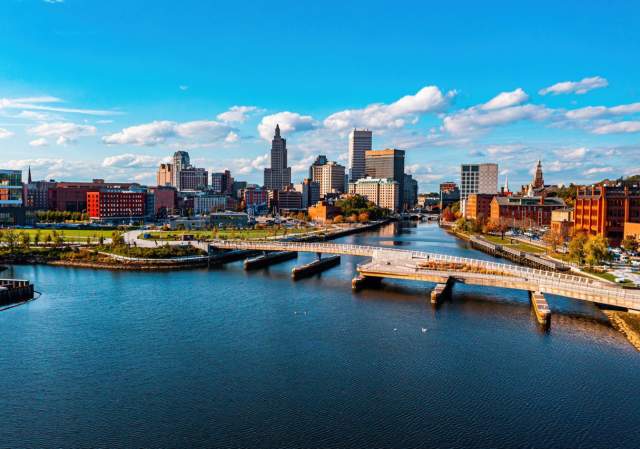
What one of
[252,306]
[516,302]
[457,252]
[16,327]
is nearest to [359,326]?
[252,306]

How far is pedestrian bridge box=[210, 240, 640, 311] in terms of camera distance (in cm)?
4312

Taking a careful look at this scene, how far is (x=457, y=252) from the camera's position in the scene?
9450 centimetres

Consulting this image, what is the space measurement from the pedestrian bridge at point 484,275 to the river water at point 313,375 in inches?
72.1

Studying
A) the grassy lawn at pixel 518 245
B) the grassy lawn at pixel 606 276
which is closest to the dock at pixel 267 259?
the grassy lawn at pixel 518 245

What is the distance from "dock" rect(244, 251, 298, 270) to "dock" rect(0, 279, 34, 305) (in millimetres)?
27374

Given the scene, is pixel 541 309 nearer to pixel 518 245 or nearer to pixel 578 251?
pixel 578 251

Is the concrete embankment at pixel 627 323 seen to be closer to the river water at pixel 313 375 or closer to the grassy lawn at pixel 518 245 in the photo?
the river water at pixel 313 375

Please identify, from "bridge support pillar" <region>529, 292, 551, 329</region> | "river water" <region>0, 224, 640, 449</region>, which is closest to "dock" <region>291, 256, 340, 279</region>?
"river water" <region>0, 224, 640, 449</region>

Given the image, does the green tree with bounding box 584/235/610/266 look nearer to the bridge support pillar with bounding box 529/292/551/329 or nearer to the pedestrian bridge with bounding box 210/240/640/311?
the pedestrian bridge with bounding box 210/240/640/311

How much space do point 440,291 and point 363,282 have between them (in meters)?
10.6

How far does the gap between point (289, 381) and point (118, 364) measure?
10.6m

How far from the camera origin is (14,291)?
49.0 metres

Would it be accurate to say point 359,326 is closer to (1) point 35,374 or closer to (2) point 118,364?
(2) point 118,364

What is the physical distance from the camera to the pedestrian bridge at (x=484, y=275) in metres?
43.1
